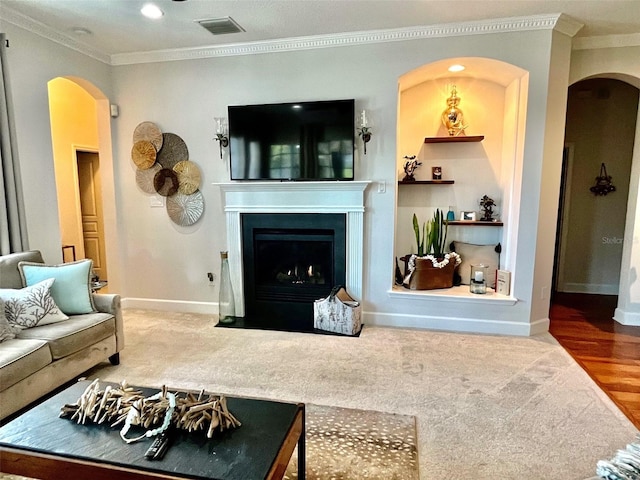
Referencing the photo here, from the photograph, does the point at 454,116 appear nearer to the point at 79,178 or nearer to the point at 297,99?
the point at 297,99

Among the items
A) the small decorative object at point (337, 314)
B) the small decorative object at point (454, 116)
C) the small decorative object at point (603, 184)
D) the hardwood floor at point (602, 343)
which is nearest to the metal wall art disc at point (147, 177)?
→ the small decorative object at point (337, 314)

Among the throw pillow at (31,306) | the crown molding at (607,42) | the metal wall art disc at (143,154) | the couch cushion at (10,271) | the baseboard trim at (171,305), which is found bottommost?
the baseboard trim at (171,305)

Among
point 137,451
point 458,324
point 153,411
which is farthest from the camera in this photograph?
point 458,324

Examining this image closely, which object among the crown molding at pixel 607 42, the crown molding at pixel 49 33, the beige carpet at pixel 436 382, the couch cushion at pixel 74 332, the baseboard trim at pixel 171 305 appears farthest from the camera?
the baseboard trim at pixel 171 305

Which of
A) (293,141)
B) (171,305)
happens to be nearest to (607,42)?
(293,141)

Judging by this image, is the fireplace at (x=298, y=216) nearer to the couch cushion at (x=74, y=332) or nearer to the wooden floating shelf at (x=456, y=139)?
the wooden floating shelf at (x=456, y=139)

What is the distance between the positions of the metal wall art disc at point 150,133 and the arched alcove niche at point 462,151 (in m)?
2.68

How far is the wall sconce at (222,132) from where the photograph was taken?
393cm

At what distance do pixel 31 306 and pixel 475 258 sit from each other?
4.02 metres

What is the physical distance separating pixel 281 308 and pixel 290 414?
2.53m

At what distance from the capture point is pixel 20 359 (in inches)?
86.1

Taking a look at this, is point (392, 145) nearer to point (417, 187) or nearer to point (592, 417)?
point (417, 187)

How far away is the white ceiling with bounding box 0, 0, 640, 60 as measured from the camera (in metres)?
2.95

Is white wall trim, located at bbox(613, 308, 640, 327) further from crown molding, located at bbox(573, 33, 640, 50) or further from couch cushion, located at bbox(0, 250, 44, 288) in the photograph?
couch cushion, located at bbox(0, 250, 44, 288)
